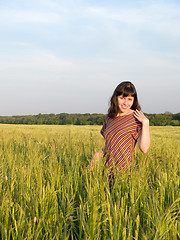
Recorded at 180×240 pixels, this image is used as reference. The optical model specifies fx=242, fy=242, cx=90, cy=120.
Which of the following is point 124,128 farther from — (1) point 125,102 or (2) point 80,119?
(2) point 80,119

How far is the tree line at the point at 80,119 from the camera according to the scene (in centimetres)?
2272

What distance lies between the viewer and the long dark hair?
2611 mm

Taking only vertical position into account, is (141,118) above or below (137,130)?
above

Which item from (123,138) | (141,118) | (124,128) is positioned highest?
(141,118)

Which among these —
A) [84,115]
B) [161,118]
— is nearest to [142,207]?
[161,118]

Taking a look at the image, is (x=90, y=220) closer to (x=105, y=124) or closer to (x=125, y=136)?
(x=125, y=136)

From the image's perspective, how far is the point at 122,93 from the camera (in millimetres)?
2637

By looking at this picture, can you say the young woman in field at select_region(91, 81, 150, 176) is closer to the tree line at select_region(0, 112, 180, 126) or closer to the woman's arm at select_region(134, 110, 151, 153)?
the woman's arm at select_region(134, 110, 151, 153)

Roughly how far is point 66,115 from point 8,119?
10525mm

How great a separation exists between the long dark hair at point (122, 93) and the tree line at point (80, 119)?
60.0ft

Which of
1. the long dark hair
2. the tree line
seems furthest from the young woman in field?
the tree line

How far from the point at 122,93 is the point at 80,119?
79.8 ft

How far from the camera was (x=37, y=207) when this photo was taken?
152 centimetres

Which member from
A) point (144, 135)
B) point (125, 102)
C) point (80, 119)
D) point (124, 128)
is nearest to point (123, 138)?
point (124, 128)
